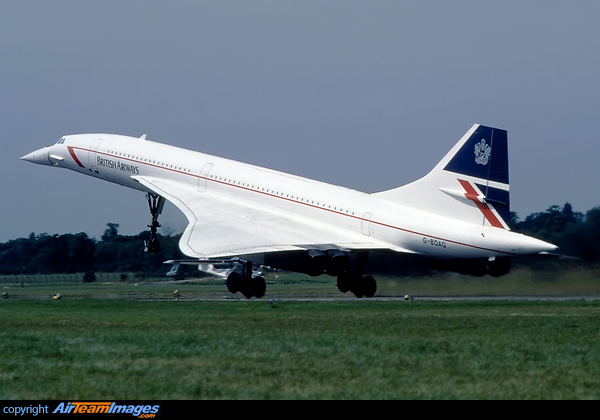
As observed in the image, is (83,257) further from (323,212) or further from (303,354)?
(303,354)

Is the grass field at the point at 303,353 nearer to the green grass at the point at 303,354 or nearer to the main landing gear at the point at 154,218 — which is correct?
the green grass at the point at 303,354

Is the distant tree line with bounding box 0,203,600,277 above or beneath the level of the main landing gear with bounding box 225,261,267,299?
above

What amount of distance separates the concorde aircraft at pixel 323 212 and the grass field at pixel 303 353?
3656 millimetres

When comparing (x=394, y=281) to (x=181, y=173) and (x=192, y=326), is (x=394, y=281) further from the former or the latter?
(x=192, y=326)

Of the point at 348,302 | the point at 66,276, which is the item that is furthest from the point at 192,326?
the point at 66,276

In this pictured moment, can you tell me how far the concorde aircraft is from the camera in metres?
24.5

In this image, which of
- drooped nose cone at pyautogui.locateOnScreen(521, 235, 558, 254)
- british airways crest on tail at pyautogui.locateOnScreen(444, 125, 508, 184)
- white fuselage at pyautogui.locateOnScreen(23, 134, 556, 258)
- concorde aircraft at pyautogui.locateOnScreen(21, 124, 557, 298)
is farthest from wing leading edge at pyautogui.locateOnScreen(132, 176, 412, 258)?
drooped nose cone at pyautogui.locateOnScreen(521, 235, 558, 254)

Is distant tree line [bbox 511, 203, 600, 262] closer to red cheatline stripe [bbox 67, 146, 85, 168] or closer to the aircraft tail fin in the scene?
the aircraft tail fin

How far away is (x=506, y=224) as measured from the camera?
961 inches


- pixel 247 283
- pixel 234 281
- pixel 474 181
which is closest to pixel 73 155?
pixel 234 281

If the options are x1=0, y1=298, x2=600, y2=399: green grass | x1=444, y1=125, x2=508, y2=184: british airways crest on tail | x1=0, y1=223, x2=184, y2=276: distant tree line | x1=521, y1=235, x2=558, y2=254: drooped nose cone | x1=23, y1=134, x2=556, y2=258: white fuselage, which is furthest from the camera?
x1=0, y1=223, x2=184, y2=276: distant tree line

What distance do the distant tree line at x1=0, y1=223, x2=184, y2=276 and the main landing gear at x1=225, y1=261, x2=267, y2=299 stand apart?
527 inches

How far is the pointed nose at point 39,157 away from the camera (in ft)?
117
